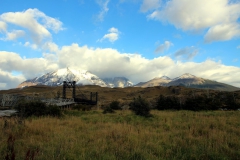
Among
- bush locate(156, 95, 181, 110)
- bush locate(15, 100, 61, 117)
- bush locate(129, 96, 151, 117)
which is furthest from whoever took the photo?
bush locate(156, 95, 181, 110)

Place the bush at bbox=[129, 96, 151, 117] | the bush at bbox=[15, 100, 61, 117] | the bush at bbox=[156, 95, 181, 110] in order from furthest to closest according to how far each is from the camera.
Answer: the bush at bbox=[156, 95, 181, 110] → the bush at bbox=[129, 96, 151, 117] → the bush at bbox=[15, 100, 61, 117]

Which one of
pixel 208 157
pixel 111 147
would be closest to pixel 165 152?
pixel 208 157

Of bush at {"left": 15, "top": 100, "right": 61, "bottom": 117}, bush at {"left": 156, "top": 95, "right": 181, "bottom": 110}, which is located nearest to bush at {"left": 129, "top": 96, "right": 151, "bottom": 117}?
bush at {"left": 15, "top": 100, "right": 61, "bottom": 117}

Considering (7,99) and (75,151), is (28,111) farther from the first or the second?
(75,151)

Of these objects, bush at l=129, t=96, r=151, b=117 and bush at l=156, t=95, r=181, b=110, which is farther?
bush at l=156, t=95, r=181, b=110

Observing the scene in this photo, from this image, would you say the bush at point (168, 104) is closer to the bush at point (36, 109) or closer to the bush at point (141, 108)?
the bush at point (141, 108)

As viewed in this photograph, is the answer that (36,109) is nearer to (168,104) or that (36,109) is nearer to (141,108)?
(141,108)

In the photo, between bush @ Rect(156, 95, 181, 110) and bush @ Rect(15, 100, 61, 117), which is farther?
bush @ Rect(156, 95, 181, 110)

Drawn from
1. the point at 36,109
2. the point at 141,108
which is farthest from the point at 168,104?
the point at 36,109

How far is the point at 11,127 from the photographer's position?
810 cm

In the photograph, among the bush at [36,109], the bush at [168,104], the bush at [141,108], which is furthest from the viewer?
the bush at [168,104]

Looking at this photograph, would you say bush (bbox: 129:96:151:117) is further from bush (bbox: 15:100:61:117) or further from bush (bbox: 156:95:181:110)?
bush (bbox: 156:95:181:110)

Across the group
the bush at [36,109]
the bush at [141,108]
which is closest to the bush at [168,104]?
the bush at [141,108]

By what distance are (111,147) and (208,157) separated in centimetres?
284
